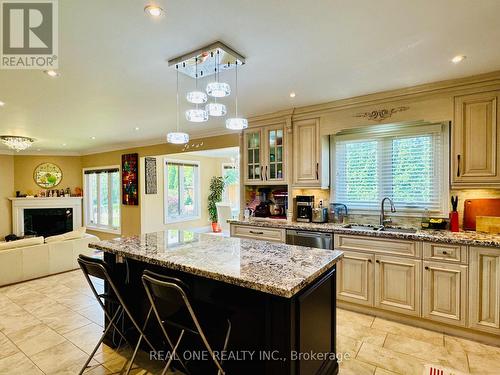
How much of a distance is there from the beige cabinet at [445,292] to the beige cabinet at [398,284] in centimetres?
8

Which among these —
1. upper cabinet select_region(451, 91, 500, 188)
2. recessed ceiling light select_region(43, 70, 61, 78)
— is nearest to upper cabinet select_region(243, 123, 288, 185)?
upper cabinet select_region(451, 91, 500, 188)

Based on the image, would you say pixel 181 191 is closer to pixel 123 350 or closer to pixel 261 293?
pixel 123 350

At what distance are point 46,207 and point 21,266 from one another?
12.9 feet

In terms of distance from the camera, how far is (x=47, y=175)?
795cm

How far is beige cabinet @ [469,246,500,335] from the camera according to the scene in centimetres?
254

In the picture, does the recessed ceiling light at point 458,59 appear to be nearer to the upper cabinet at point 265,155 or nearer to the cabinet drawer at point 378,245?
the cabinet drawer at point 378,245

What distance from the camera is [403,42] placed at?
6.98ft

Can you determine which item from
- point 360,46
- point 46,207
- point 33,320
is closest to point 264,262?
point 360,46

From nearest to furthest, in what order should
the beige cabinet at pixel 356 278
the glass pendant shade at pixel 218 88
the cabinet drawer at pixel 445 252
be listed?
the glass pendant shade at pixel 218 88 < the cabinet drawer at pixel 445 252 < the beige cabinet at pixel 356 278

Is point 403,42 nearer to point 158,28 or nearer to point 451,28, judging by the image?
point 451,28

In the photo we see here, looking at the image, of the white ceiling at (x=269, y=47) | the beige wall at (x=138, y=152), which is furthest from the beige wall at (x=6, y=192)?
the white ceiling at (x=269, y=47)

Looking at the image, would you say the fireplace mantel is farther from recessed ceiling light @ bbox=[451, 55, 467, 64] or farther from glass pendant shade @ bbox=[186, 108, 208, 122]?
recessed ceiling light @ bbox=[451, 55, 467, 64]

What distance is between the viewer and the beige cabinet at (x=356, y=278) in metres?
3.15

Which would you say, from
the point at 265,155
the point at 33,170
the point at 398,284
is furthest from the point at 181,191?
the point at 398,284
